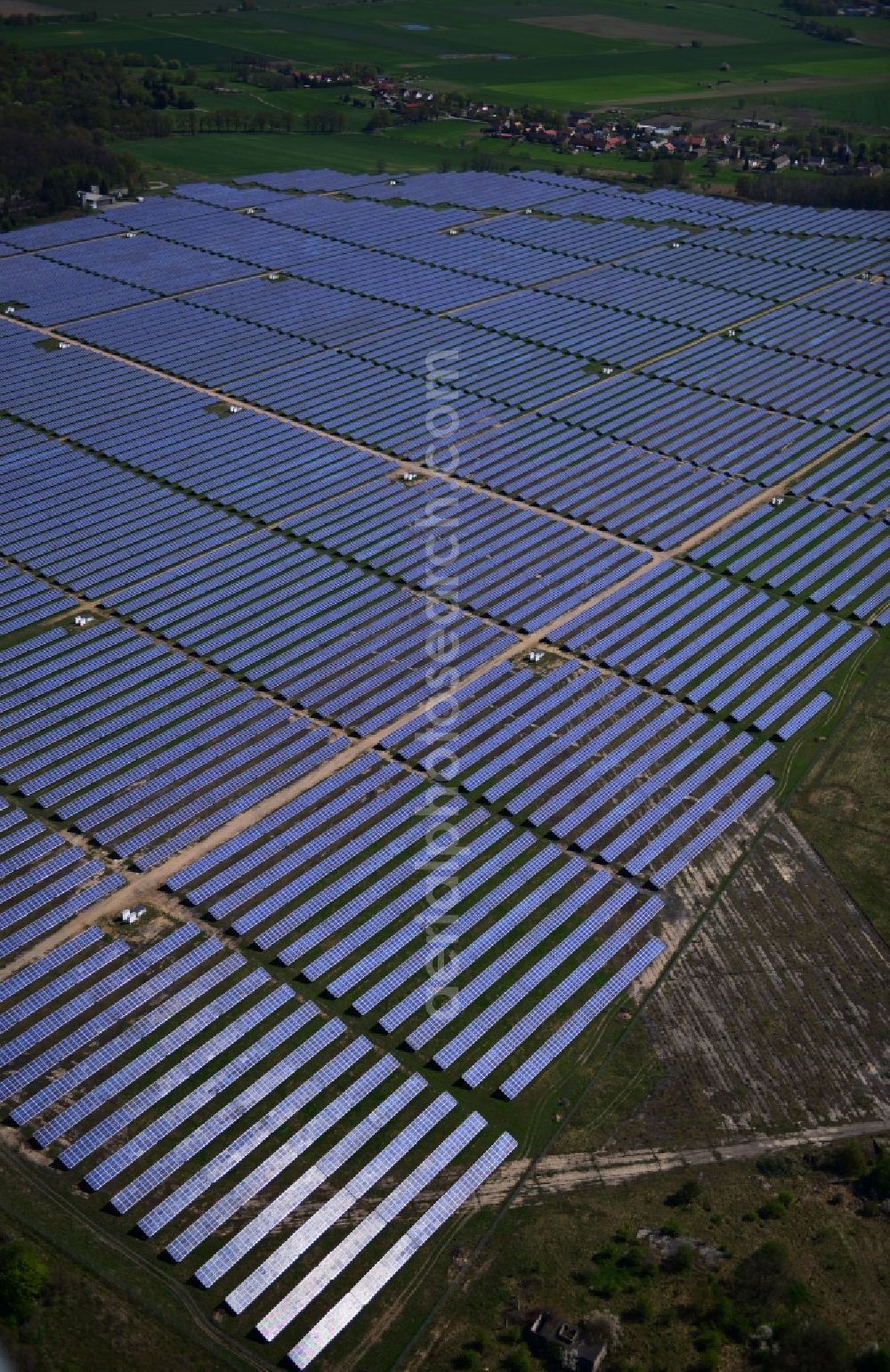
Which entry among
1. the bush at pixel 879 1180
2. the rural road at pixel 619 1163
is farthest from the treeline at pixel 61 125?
the bush at pixel 879 1180

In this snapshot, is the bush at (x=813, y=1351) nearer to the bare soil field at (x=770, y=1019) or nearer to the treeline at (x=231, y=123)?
the bare soil field at (x=770, y=1019)

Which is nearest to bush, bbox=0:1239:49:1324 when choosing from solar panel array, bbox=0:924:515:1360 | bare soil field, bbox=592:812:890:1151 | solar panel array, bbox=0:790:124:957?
solar panel array, bbox=0:924:515:1360

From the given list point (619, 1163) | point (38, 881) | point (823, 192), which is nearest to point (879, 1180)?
point (619, 1163)

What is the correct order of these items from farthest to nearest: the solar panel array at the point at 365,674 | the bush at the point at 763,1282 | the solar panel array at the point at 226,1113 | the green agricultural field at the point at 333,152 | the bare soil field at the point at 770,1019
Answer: the green agricultural field at the point at 333,152
the bare soil field at the point at 770,1019
the solar panel array at the point at 365,674
the solar panel array at the point at 226,1113
the bush at the point at 763,1282

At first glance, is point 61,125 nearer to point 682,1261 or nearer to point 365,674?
point 365,674

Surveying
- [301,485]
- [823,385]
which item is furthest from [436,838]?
[823,385]

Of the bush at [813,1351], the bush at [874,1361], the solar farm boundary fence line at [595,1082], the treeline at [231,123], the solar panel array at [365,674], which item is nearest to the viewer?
the bush at [813,1351]

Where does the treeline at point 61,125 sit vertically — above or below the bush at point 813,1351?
above

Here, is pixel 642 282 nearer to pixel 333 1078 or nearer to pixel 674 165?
pixel 674 165
